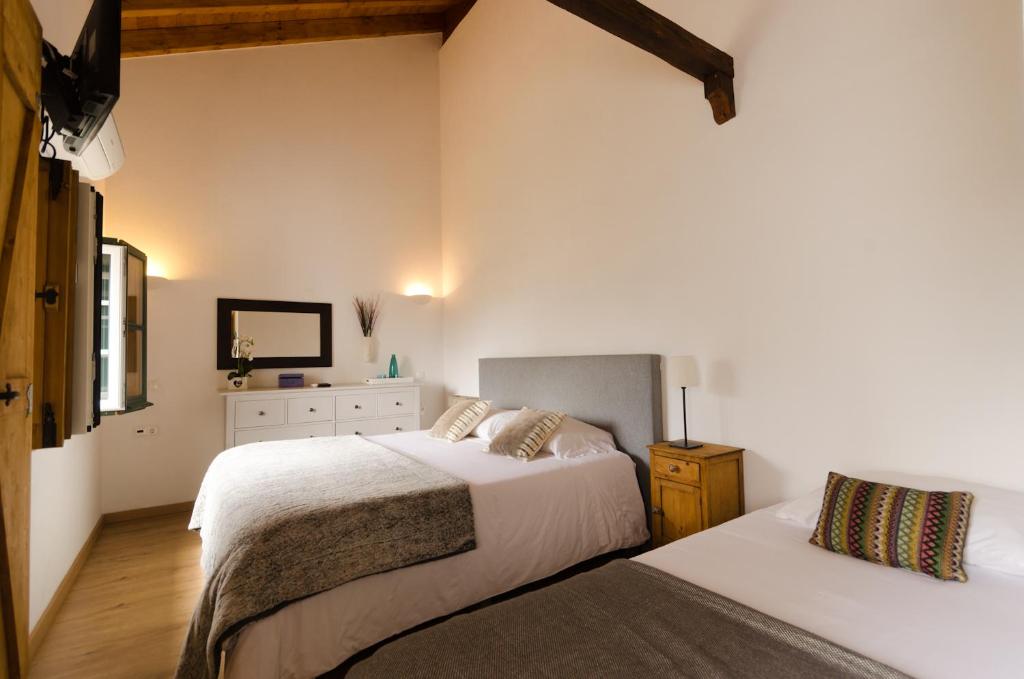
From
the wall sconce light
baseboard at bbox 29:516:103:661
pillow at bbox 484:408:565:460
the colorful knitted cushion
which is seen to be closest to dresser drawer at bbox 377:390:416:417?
the wall sconce light

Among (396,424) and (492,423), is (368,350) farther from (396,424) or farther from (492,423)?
(492,423)

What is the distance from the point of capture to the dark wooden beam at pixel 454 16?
521 cm

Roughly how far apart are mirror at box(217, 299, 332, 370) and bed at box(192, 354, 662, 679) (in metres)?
1.63

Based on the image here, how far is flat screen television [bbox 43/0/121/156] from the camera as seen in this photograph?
5.05ft

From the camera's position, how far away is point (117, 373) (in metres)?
2.57

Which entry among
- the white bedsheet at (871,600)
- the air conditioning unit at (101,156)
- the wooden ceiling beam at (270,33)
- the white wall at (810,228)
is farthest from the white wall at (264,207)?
the white bedsheet at (871,600)

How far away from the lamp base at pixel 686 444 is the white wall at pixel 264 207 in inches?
126

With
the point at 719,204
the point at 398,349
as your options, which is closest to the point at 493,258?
the point at 398,349

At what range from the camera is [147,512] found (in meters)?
3.97

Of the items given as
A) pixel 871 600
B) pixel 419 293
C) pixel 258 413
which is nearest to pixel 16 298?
pixel 871 600

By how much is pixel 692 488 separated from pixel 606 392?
34.6 inches

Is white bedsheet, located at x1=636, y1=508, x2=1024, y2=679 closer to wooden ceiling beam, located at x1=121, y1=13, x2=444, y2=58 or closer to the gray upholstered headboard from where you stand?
the gray upholstered headboard

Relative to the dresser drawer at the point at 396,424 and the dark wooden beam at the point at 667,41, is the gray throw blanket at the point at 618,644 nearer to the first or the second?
the dark wooden beam at the point at 667,41

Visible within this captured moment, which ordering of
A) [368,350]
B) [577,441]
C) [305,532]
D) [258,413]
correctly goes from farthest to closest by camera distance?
[368,350], [258,413], [577,441], [305,532]
